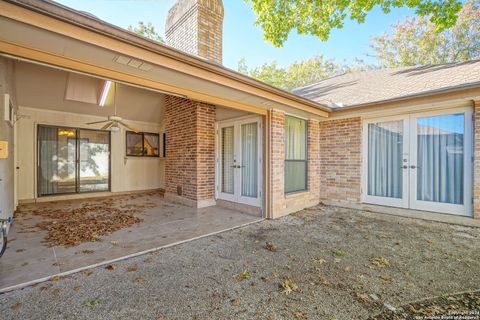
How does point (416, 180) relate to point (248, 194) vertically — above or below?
above

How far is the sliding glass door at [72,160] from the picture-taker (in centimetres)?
659

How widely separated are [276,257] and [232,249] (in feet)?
2.10

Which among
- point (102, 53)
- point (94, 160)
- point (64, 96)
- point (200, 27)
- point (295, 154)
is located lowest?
point (94, 160)

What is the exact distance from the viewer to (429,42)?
13.4 meters

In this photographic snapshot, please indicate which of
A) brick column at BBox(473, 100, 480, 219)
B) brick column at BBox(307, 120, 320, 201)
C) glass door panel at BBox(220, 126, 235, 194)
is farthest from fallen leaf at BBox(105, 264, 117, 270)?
brick column at BBox(473, 100, 480, 219)

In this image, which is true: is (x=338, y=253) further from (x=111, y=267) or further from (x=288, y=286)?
(x=111, y=267)

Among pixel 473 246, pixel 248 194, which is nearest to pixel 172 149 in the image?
pixel 248 194

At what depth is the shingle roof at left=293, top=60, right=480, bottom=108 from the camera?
4.62 meters

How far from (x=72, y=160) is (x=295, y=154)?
684 cm

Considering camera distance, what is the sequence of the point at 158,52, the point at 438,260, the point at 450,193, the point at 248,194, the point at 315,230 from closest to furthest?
the point at 158,52
the point at 438,260
the point at 315,230
the point at 450,193
the point at 248,194

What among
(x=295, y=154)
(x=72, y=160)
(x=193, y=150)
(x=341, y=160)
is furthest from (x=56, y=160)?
(x=341, y=160)

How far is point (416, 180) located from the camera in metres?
4.81

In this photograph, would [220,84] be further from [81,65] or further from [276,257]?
[276,257]

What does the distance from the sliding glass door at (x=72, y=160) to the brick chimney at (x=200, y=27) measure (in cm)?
415
